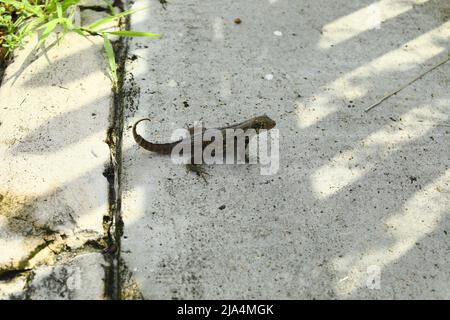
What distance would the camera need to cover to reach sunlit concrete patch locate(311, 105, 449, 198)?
10.2ft

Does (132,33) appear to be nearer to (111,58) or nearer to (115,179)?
(111,58)

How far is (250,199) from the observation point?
301 cm

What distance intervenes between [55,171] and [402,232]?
224 centimetres

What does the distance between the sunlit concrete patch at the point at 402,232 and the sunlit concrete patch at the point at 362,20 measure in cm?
142

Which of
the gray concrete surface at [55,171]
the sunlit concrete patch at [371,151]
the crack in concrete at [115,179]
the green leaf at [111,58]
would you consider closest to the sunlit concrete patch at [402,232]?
the sunlit concrete patch at [371,151]

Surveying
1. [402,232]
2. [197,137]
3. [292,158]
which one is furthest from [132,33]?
[402,232]

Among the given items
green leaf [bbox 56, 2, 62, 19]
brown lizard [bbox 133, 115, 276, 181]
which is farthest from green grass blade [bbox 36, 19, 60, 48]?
brown lizard [bbox 133, 115, 276, 181]

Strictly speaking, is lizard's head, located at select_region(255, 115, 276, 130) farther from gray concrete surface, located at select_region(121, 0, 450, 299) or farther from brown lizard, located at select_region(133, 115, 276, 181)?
gray concrete surface, located at select_region(121, 0, 450, 299)

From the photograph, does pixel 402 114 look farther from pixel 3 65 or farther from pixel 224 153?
pixel 3 65

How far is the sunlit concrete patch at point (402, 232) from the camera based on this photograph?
2.71 meters

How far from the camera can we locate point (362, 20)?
4.00 m

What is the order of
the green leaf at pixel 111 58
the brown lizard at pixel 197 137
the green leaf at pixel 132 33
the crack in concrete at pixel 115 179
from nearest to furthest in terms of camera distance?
the crack in concrete at pixel 115 179 < the brown lizard at pixel 197 137 < the green leaf at pixel 111 58 < the green leaf at pixel 132 33

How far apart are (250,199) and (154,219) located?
621 millimetres

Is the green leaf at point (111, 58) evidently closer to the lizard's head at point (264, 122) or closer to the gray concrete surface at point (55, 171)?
the gray concrete surface at point (55, 171)
